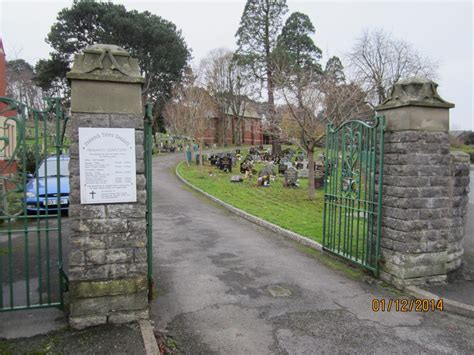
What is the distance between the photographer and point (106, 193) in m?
3.99

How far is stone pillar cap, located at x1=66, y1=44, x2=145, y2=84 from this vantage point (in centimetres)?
393

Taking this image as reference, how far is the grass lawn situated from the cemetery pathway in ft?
6.79

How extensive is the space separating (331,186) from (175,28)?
3725 centimetres

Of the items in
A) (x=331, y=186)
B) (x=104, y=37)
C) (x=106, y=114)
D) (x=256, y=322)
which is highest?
(x=104, y=37)

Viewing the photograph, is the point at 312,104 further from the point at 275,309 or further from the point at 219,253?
the point at 275,309

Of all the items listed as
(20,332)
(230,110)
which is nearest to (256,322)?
(20,332)

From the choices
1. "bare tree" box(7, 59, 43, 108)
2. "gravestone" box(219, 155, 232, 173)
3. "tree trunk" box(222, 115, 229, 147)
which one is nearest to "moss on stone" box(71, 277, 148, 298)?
"gravestone" box(219, 155, 232, 173)

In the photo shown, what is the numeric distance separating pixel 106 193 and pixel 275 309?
251 centimetres

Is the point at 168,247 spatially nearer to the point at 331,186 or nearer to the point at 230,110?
the point at 331,186

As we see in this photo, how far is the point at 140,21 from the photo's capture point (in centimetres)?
3453

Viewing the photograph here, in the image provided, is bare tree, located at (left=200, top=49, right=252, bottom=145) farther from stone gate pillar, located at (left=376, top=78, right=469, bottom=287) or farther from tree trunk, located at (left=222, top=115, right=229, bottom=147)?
stone gate pillar, located at (left=376, top=78, right=469, bottom=287)

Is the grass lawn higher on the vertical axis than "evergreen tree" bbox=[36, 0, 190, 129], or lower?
lower

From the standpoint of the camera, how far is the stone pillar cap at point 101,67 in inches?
155
